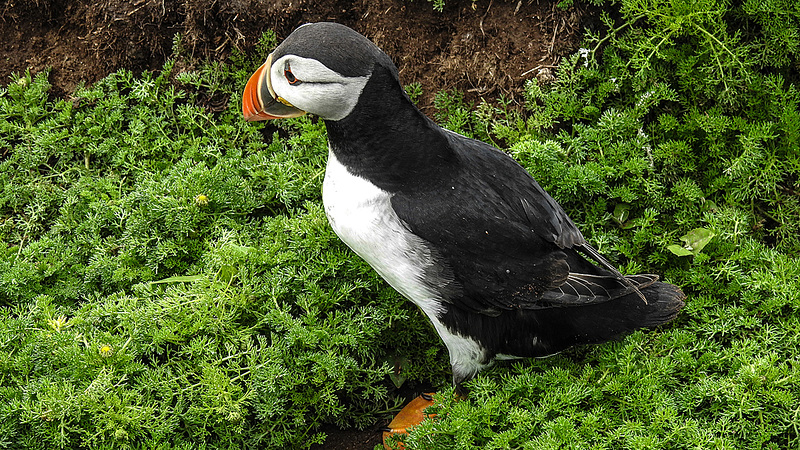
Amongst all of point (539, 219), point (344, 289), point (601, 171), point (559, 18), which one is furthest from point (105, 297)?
point (559, 18)

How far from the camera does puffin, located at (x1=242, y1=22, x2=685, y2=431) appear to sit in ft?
10.9

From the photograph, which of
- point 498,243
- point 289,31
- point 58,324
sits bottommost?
point 58,324

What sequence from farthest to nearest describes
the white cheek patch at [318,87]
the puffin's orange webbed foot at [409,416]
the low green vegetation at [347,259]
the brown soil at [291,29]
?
the brown soil at [291,29] < the puffin's orange webbed foot at [409,416] < the low green vegetation at [347,259] < the white cheek patch at [318,87]

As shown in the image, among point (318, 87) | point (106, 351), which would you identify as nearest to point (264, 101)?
point (318, 87)

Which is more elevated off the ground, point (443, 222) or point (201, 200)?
point (443, 222)

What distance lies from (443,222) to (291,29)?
2.47 meters

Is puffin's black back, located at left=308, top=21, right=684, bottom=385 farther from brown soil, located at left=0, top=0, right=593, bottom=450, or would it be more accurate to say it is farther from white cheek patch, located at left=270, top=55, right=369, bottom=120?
brown soil, located at left=0, top=0, right=593, bottom=450

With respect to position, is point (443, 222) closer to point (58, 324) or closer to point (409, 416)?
point (409, 416)

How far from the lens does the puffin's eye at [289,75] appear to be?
3.32 m

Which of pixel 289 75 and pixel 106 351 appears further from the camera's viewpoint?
pixel 106 351

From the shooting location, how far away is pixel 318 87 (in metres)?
3.27

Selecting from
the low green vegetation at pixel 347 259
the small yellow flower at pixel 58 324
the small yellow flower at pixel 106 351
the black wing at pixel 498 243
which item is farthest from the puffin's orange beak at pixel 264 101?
the small yellow flower at pixel 58 324

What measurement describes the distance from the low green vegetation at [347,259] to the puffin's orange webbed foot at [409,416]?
111 mm

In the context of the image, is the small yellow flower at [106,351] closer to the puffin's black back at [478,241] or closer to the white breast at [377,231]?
the white breast at [377,231]
